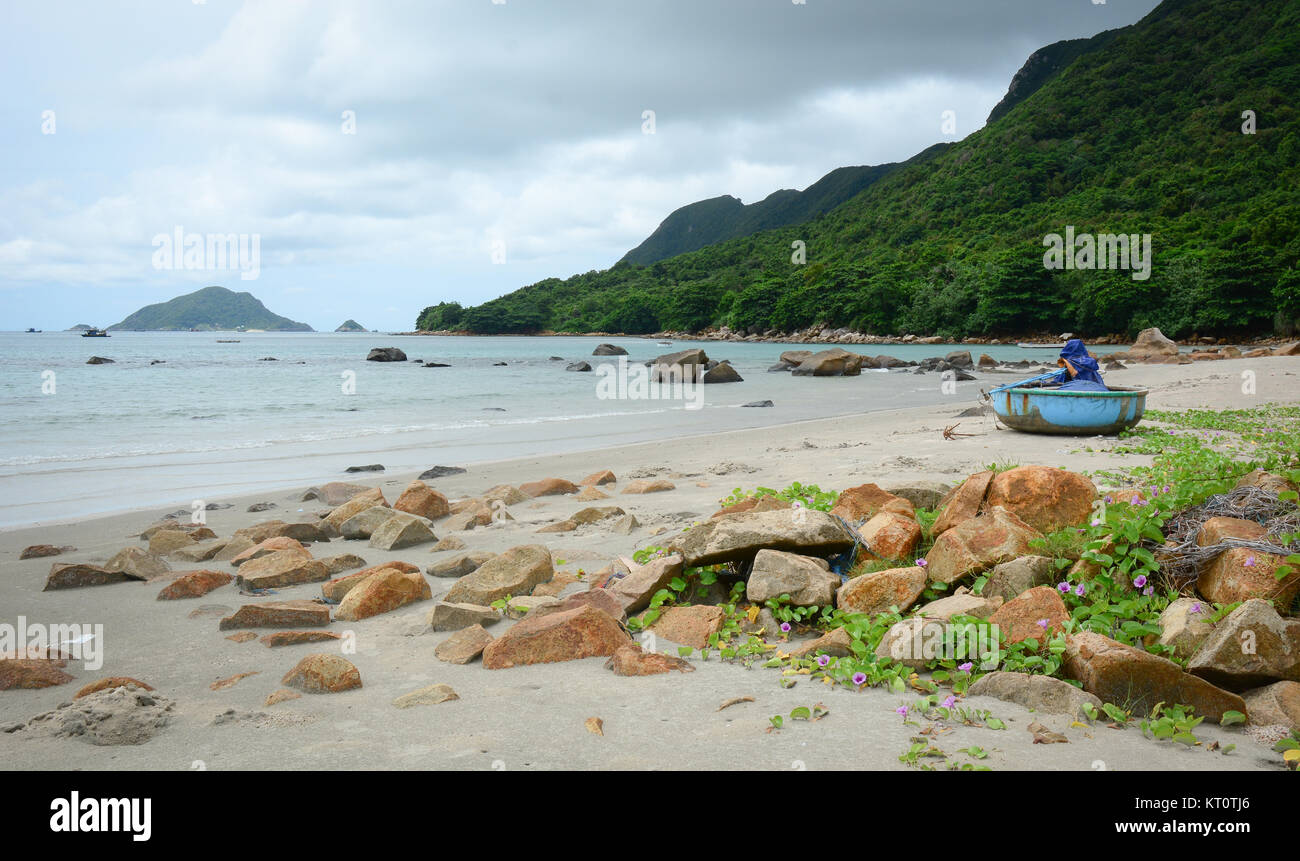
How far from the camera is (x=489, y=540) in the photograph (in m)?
7.77

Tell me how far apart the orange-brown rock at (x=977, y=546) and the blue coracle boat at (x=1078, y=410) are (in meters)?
7.26

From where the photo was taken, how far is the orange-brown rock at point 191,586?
6.04 meters

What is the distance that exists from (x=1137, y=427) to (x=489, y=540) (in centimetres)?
996

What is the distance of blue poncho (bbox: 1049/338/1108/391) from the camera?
12109 mm

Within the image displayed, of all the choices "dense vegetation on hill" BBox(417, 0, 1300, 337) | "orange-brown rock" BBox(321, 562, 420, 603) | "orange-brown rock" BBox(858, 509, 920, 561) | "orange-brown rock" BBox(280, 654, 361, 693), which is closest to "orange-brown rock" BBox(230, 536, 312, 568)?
"orange-brown rock" BBox(321, 562, 420, 603)

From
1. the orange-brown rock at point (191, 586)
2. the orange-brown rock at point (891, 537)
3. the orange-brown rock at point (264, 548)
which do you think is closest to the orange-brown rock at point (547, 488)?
the orange-brown rock at point (264, 548)

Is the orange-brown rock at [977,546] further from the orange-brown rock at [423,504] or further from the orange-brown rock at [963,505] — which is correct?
the orange-brown rock at [423,504]

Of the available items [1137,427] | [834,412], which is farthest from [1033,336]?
Result: [1137,427]

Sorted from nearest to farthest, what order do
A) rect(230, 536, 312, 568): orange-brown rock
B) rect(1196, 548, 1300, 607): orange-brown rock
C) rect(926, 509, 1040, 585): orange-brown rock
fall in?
rect(1196, 548, 1300, 607): orange-brown rock → rect(926, 509, 1040, 585): orange-brown rock → rect(230, 536, 312, 568): orange-brown rock

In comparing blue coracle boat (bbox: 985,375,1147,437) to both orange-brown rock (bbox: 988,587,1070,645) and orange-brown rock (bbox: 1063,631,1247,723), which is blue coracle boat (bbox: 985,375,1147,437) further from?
orange-brown rock (bbox: 1063,631,1247,723)

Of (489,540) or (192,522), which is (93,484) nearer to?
(192,522)

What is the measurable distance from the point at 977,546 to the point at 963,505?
0.74 metres

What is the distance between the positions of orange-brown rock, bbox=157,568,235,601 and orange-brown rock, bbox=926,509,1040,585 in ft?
18.0

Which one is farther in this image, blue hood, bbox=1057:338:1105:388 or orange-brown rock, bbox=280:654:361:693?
blue hood, bbox=1057:338:1105:388
